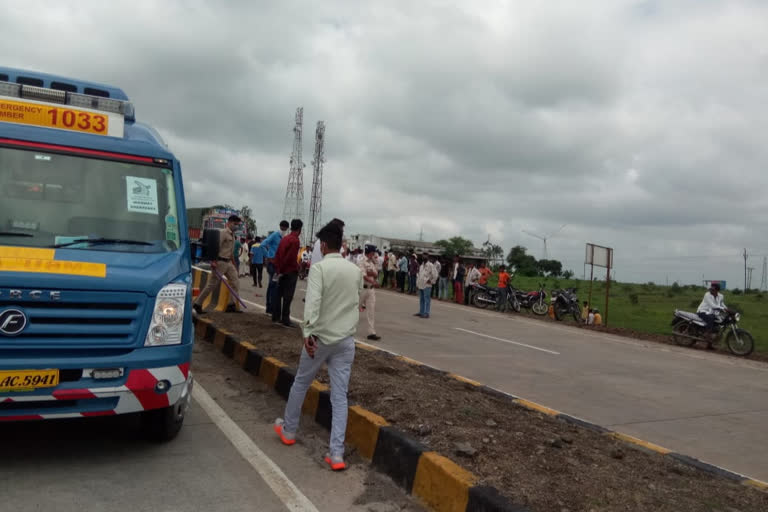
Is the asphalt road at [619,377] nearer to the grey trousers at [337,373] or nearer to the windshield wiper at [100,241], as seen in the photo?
the grey trousers at [337,373]

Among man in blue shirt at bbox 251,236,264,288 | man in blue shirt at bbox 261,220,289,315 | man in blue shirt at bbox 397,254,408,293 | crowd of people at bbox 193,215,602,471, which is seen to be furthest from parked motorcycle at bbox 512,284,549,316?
man in blue shirt at bbox 261,220,289,315

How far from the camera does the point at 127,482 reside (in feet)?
13.8

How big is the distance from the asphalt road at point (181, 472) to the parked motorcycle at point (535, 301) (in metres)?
18.0

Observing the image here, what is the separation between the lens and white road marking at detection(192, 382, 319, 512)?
4.09m

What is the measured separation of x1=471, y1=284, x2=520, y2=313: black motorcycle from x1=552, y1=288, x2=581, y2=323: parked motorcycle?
1.93 metres

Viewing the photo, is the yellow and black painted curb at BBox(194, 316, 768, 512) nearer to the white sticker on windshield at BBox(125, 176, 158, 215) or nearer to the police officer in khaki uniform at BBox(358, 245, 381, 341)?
the white sticker on windshield at BBox(125, 176, 158, 215)

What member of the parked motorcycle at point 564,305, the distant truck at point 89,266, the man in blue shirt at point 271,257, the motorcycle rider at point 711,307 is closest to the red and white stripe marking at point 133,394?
the distant truck at point 89,266

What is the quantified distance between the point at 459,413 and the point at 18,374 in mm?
3581

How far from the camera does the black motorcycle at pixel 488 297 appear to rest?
2322cm

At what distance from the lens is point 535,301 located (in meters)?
23.0

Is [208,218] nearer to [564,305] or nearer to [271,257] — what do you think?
[564,305]

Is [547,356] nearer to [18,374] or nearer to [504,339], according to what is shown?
[504,339]

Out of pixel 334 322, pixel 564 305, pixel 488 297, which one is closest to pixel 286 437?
pixel 334 322

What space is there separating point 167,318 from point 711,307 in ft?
48.6
